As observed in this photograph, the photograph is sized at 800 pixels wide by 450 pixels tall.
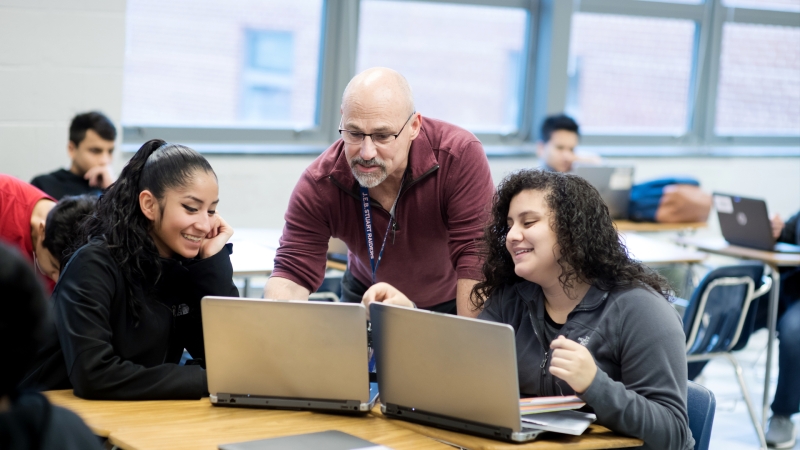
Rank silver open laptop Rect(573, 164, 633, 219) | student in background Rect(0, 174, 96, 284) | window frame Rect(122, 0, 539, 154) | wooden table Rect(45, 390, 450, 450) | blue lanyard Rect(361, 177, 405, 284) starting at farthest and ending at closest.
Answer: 1. silver open laptop Rect(573, 164, 633, 219)
2. window frame Rect(122, 0, 539, 154)
3. student in background Rect(0, 174, 96, 284)
4. blue lanyard Rect(361, 177, 405, 284)
5. wooden table Rect(45, 390, 450, 450)

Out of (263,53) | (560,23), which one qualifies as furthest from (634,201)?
(263,53)

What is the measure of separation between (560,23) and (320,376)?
463 cm

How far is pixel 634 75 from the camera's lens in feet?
21.8

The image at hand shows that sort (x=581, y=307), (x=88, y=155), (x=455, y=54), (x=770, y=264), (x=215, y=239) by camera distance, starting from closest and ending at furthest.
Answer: (x=581, y=307) < (x=215, y=239) < (x=88, y=155) < (x=770, y=264) < (x=455, y=54)

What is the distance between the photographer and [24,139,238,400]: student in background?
202cm

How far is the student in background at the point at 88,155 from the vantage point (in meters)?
4.04

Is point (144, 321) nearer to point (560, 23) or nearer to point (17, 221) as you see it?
point (17, 221)

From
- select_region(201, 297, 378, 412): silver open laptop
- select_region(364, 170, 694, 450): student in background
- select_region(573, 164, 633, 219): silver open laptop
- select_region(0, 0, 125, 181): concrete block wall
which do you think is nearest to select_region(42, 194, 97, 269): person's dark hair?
select_region(201, 297, 378, 412): silver open laptop

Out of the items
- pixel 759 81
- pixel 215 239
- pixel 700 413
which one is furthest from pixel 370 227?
pixel 759 81

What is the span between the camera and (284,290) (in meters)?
2.65

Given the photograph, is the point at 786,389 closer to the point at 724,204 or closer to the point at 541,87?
the point at 724,204

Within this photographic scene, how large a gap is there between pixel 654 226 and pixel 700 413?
3.40 metres

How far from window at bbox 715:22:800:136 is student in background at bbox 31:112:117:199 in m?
4.81

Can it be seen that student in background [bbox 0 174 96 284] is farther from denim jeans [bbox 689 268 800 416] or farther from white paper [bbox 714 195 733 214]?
white paper [bbox 714 195 733 214]
